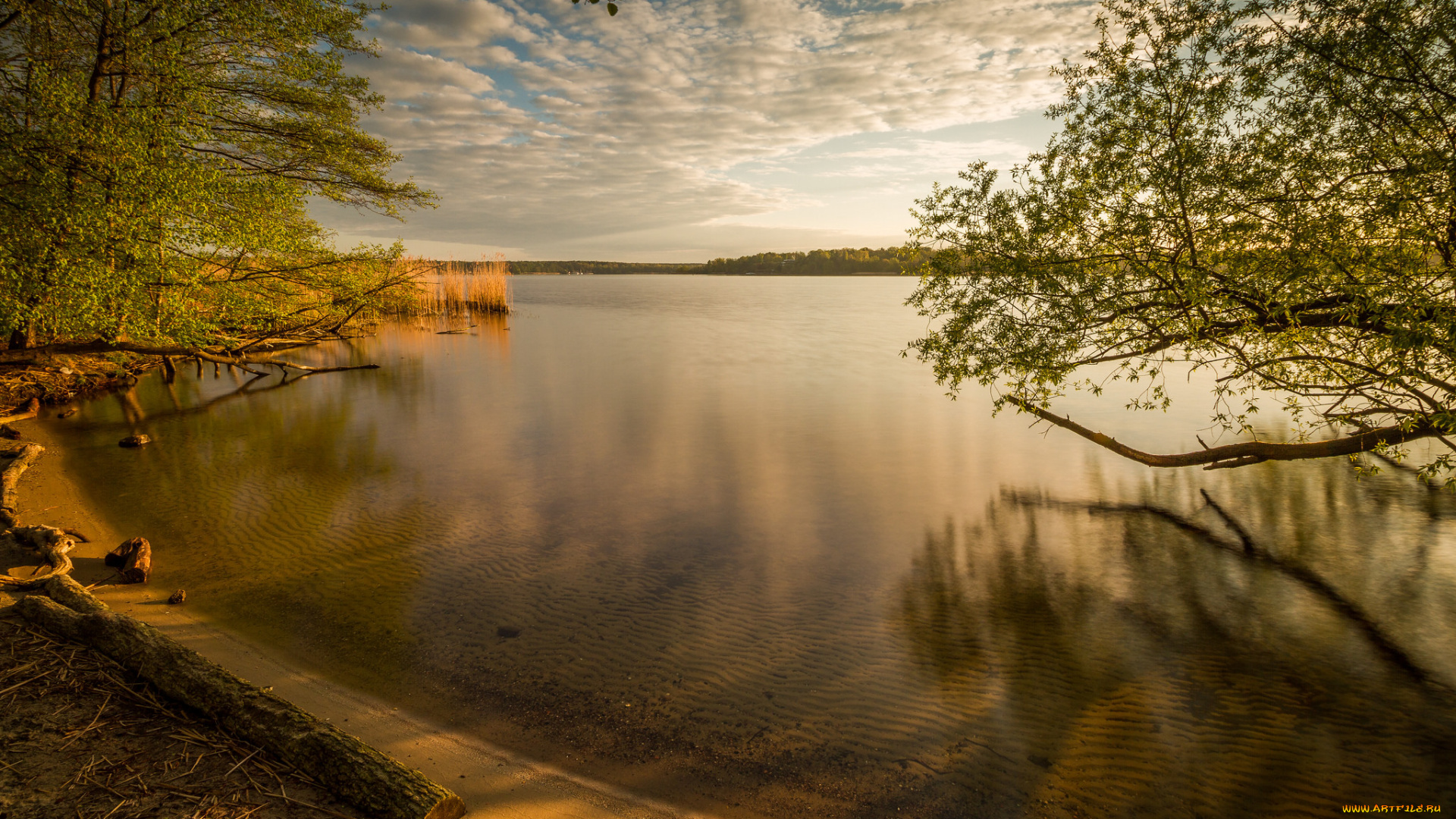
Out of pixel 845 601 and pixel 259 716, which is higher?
pixel 259 716

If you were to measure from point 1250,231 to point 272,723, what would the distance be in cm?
1169

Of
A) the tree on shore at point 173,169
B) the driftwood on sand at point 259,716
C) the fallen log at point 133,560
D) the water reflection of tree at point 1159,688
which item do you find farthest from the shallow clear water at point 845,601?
the tree on shore at point 173,169

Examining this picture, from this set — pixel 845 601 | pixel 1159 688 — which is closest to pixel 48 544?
pixel 845 601

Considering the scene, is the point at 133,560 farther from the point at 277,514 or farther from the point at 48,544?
the point at 277,514

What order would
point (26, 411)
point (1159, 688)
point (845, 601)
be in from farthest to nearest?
point (26, 411), point (845, 601), point (1159, 688)

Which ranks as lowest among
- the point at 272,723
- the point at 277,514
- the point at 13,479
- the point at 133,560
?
the point at 277,514

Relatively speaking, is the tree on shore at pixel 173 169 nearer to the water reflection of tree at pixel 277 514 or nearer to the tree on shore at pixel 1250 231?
the water reflection of tree at pixel 277 514

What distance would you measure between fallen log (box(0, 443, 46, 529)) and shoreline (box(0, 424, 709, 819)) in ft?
6.16

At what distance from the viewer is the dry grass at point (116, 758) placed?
3.20 m

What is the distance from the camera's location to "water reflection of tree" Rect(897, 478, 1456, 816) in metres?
4.78

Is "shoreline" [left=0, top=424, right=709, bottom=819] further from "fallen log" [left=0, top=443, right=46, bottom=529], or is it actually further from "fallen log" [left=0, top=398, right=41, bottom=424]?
"fallen log" [left=0, top=398, right=41, bottom=424]

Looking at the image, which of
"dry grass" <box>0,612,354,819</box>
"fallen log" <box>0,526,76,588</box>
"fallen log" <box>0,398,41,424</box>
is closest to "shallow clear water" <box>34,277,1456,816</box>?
"fallen log" <box>0,398,41,424</box>

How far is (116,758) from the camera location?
11.5 feet

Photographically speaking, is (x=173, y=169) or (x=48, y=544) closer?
(x=48, y=544)
